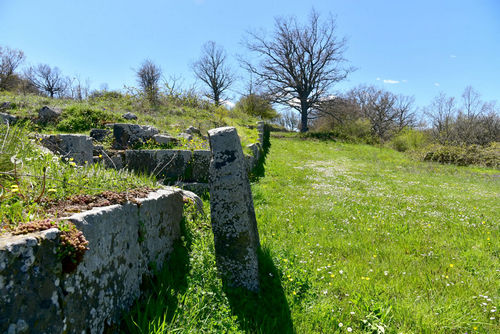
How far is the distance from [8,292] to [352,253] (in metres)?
4.33

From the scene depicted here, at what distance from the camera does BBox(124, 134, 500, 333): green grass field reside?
2.73 meters

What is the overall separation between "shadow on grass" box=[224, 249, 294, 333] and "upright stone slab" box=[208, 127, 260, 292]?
0.12 m

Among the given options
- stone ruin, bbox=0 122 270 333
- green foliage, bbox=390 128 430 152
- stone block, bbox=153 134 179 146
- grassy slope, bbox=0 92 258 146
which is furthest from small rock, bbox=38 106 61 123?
green foliage, bbox=390 128 430 152

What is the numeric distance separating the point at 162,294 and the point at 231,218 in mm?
1062

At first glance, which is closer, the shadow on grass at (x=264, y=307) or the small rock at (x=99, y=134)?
the shadow on grass at (x=264, y=307)

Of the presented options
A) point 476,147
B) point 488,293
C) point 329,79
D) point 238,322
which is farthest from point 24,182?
point 329,79

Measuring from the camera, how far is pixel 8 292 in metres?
1.38

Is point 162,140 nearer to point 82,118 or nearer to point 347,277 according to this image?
point 82,118

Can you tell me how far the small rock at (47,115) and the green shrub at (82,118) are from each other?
246mm

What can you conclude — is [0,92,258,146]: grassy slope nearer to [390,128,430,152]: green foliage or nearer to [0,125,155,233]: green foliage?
[0,125,155,233]: green foliage

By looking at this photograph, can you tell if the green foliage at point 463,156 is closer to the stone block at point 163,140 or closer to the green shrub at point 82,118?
the stone block at point 163,140

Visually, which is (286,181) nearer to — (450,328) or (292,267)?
(292,267)

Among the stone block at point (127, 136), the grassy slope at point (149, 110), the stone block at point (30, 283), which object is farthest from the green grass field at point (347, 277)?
the grassy slope at point (149, 110)

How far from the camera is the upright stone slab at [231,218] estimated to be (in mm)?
3104
